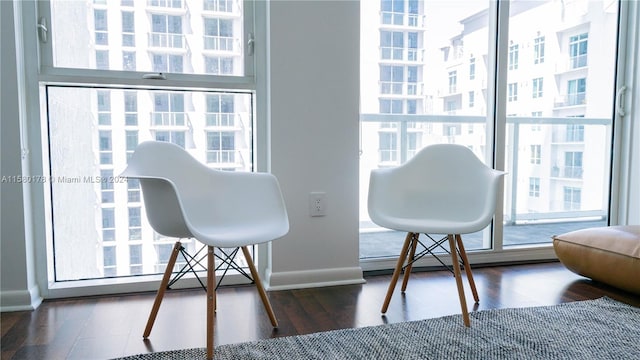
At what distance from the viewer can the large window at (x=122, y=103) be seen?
6.59 ft

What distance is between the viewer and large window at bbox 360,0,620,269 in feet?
8.05

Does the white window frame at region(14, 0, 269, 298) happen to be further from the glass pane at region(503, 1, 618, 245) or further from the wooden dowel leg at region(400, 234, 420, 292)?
the glass pane at region(503, 1, 618, 245)

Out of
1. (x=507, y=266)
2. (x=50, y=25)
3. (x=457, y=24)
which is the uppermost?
(x=457, y=24)

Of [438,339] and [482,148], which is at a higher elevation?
[482,148]

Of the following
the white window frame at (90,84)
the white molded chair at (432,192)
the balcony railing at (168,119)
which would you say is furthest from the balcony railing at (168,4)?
the white molded chair at (432,192)

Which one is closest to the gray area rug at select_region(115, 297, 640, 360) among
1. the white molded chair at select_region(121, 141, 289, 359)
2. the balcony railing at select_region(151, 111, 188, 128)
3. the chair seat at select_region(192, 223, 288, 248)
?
the white molded chair at select_region(121, 141, 289, 359)

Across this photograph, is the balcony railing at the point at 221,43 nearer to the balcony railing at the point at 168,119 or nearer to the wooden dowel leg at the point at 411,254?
the balcony railing at the point at 168,119

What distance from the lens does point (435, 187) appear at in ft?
6.63

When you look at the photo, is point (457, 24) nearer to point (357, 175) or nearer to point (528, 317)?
point (357, 175)

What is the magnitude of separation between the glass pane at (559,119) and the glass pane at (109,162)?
187 centimetres

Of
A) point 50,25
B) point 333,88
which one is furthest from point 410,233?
point 50,25

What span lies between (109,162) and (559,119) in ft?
9.07

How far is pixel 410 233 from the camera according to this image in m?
1.77

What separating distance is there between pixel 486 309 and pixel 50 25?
2.35 m
